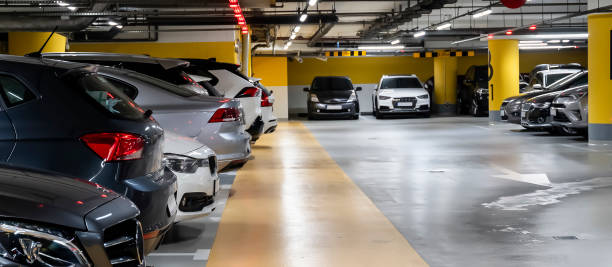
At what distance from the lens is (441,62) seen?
3438cm

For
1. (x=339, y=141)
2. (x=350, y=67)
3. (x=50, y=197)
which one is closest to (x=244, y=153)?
(x=50, y=197)

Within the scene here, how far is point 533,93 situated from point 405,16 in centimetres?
388

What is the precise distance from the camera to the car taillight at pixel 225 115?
7902mm

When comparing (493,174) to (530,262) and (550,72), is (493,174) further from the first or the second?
(550,72)

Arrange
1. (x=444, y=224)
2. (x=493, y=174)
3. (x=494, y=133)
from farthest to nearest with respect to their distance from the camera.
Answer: (x=494, y=133), (x=493, y=174), (x=444, y=224)

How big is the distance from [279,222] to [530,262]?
2289mm

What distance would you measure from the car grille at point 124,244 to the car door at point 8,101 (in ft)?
3.68

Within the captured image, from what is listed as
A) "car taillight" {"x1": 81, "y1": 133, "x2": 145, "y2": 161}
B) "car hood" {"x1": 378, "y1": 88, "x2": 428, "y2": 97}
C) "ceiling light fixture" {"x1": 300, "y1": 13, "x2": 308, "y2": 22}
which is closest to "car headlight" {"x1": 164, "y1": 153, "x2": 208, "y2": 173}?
"car taillight" {"x1": 81, "y1": 133, "x2": 145, "y2": 161}

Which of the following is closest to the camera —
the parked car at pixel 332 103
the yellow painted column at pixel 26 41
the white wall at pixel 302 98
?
the yellow painted column at pixel 26 41

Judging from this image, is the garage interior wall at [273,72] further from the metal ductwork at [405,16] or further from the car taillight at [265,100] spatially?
the car taillight at [265,100]

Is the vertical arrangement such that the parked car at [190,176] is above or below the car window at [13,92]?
below

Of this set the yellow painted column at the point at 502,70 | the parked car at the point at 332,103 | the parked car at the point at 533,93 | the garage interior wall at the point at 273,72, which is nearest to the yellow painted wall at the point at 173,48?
the parked car at the point at 533,93

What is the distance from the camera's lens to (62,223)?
2605 millimetres

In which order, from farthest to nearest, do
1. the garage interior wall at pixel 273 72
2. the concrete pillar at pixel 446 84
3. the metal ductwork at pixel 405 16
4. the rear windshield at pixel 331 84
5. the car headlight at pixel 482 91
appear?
the concrete pillar at pixel 446 84
the garage interior wall at pixel 273 72
the rear windshield at pixel 331 84
the car headlight at pixel 482 91
the metal ductwork at pixel 405 16
